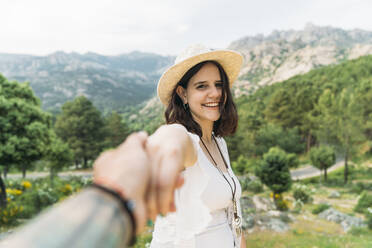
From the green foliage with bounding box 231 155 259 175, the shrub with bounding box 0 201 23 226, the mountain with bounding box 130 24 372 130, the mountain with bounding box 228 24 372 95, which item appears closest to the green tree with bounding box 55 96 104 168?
the green foliage with bounding box 231 155 259 175

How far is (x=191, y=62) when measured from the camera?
1722 mm

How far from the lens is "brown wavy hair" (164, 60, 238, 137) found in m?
1.80

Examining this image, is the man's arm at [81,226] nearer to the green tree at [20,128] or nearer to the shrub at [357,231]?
the green tree at [20,128]

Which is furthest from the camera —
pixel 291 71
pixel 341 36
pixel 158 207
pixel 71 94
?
pixel 341 36

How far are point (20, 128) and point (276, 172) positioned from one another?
1180 centimetres

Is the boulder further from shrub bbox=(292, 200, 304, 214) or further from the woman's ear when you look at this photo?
the woman's ear

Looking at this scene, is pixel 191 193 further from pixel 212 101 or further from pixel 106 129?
pixel 106 129

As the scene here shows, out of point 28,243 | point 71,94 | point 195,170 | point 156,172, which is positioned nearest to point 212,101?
point 195,170

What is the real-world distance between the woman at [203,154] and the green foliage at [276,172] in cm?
1221

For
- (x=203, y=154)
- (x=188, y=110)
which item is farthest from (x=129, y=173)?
(x=188, y=110)

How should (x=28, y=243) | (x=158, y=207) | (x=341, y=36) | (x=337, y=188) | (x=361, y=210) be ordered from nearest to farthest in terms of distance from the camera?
(x=28, y=243) → (x=158, y=207) → (x=361, y=210) → (x=337, y=188) → (x=341, y=36)

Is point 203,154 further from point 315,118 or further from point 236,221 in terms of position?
point 315,118

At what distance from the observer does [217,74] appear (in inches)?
73.7

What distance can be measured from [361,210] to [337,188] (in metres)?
8.43
